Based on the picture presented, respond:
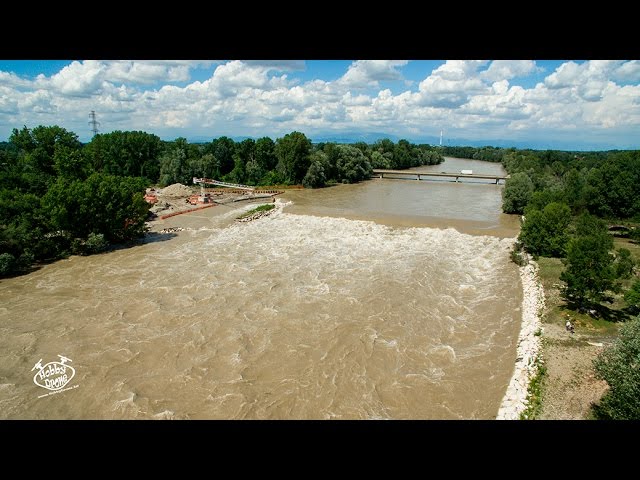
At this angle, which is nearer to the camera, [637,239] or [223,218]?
[637,239]

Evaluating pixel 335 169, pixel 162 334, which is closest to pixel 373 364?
pixel 162 334

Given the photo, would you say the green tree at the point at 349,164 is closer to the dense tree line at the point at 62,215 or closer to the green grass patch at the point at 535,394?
the dense tree line at the point at 62,215

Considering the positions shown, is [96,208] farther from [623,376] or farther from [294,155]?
[294,155]

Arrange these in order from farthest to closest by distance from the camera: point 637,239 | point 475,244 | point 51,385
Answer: point 475,244 → point 637,239 → point 51,385

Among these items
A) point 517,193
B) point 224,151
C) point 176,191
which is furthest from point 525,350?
point 224,151

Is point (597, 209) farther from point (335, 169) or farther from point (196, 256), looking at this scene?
point (335, 169)
